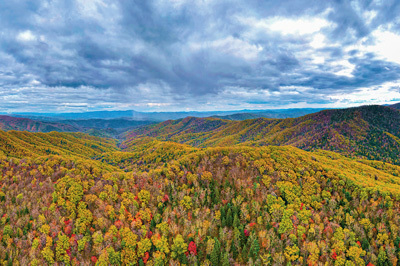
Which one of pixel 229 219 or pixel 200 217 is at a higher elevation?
pixel 229 219

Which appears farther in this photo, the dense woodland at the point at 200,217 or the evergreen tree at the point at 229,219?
the evergreen tree at the point at 229,219

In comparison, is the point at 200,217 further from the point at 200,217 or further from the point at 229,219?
the point at 229,219

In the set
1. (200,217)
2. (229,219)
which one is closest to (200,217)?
(200,217)

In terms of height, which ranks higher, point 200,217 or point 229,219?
point 229,219

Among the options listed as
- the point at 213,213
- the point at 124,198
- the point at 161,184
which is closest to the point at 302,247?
the point at 213,213

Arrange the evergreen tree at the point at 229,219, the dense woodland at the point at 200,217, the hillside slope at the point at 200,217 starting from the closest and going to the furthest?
the dense woodland at the point at 200,217
the hillside slope at the point at 200,217
the evergreen tree at the point at 229,219

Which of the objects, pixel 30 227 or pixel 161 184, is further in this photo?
pixel 161 184

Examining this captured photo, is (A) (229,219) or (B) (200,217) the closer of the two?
(A) (229,219)

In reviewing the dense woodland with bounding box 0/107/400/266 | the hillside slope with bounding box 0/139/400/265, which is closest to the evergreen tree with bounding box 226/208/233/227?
the hillside slope with bounding box 0/139/400/265

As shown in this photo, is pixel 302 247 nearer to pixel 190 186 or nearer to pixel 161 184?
pixel 190 186

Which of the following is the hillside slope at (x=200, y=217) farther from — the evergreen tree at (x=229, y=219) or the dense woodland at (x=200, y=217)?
the dense woodland at (x=200, y=217)

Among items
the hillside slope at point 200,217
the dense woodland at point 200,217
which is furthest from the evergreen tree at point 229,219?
the dense woodland at point 200,217
